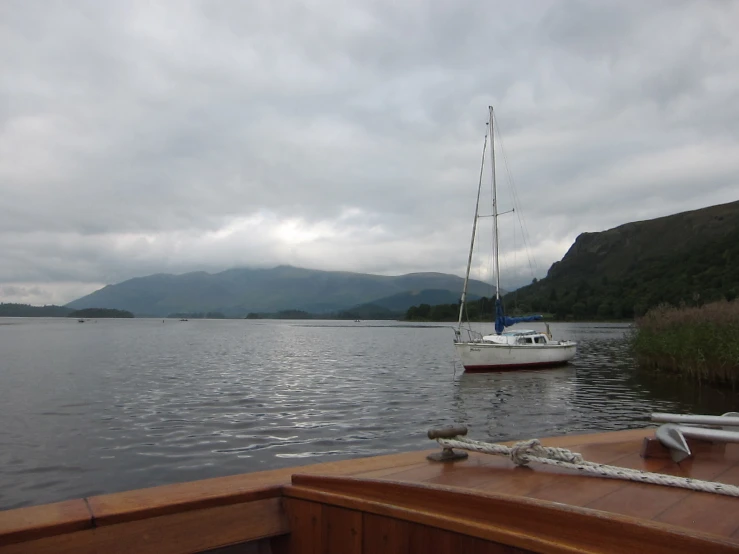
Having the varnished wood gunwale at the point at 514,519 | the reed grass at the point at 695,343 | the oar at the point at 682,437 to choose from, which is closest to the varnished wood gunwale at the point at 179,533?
the varnished wood gunwale at the point at 514,519

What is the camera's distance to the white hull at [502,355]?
2992cm

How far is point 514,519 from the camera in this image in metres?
2.25

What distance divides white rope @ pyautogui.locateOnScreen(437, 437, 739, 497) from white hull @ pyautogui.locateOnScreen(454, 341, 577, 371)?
1063 inches

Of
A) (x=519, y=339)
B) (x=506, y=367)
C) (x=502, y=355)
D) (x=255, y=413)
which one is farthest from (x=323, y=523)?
(x=519, y=339)

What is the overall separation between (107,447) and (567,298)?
138m

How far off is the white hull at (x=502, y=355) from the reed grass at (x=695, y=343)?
16.5 feet

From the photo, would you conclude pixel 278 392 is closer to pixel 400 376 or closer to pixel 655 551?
pixel 400 376

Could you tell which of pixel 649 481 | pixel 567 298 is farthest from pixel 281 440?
pixel 567 298

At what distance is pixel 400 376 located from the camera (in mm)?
28375

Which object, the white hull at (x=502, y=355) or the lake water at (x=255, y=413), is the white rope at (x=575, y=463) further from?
the white hull at (x=502, y=355)

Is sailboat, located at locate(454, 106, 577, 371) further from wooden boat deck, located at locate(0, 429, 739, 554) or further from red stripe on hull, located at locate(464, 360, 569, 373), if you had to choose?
wooden boat deck, located at locate(0, 429, 739, 554)

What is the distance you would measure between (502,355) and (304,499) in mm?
28491

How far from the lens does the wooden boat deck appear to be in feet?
→ 7.80

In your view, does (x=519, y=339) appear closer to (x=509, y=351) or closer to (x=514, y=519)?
(x=509, y=351)
